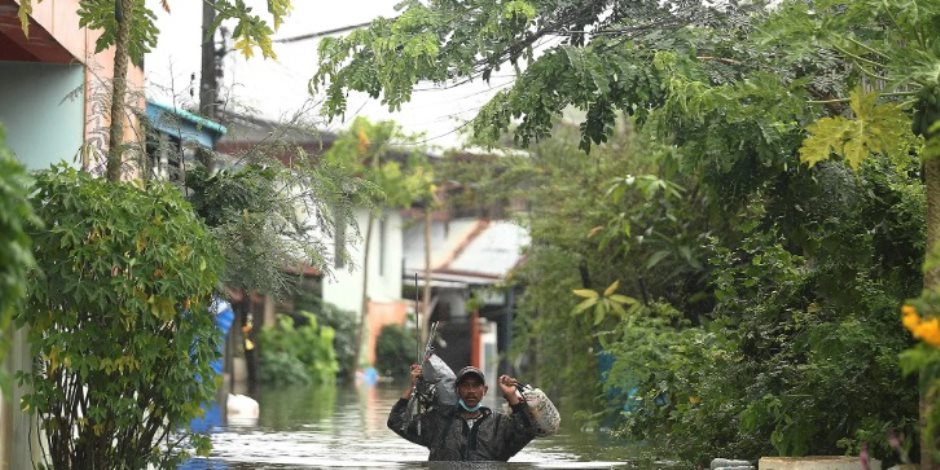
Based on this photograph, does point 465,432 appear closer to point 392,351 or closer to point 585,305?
point 585,305

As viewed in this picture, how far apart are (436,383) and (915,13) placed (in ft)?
20.2

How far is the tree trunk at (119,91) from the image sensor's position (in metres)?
11.4

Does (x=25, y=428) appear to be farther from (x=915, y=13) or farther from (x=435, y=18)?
(x=915, y=13)

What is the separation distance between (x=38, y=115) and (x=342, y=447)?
535cm

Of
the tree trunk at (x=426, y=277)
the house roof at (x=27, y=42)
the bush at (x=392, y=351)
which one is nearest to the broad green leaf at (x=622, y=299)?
the house roof at (x=27, y=42)

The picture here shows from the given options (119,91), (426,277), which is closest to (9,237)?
(119,91)

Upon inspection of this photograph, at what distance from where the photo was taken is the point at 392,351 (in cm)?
5716

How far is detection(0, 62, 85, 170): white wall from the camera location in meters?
15.9

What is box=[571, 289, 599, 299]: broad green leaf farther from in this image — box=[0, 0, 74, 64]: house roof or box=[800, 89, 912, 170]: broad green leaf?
box=[800, 89, 912, 170]: broad green leaf

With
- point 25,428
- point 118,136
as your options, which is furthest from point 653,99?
point 25,428

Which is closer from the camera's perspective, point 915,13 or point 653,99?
point 915,13

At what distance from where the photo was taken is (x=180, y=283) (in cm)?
1055

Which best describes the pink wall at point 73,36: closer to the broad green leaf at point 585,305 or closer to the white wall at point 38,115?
the white wall at point 38,115

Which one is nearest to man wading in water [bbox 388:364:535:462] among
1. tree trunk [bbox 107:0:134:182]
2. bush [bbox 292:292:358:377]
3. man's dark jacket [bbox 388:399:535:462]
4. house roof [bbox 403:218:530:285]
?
man's dark jacket [bbox 388:399:535:462]
